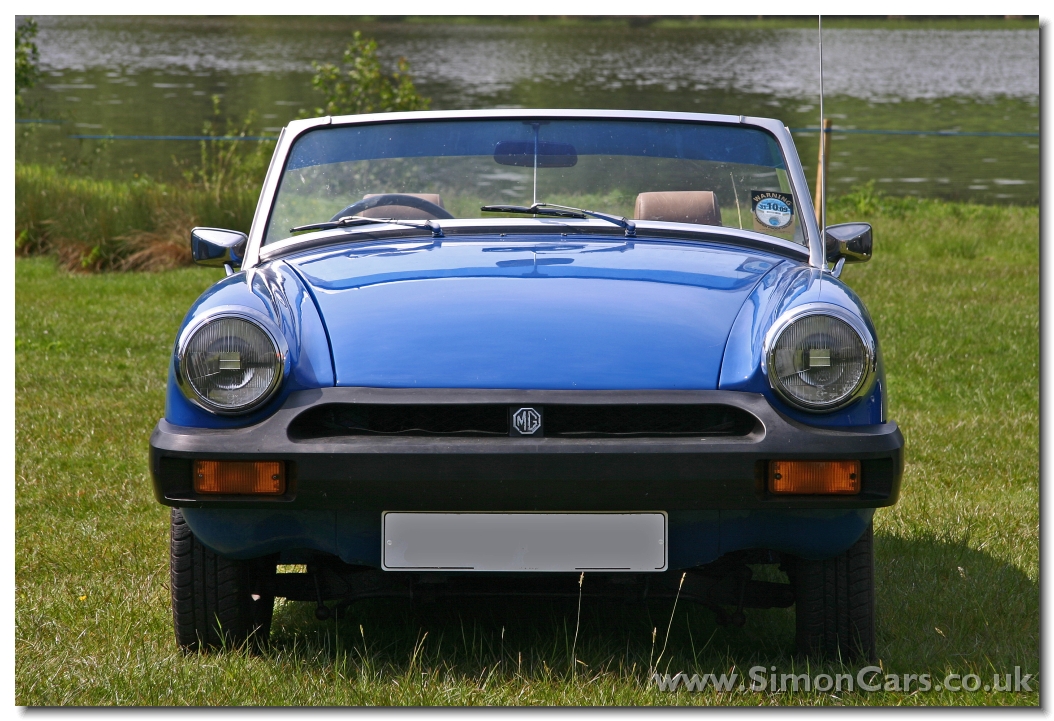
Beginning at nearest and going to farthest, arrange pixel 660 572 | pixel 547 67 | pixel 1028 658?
pixel 660 572
pixel 1028 658
pixel 547 67

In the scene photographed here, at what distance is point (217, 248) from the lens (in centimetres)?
374

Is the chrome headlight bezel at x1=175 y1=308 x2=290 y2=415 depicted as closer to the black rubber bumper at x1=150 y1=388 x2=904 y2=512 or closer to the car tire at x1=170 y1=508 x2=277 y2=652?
the black rubber bumper at x1=150 y1=388 x2=904 y2=512

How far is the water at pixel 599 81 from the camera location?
20.5 metres

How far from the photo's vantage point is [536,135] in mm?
3908

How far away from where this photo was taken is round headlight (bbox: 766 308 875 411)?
265cm

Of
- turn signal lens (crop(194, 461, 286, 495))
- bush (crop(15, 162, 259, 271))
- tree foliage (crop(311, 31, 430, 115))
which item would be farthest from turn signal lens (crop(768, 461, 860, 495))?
tree foliage (crop(311, 31, 430, 115))

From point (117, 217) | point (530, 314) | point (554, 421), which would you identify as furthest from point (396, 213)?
point (117, 217)

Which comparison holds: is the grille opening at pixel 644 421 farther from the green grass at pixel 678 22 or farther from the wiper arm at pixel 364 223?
the green grass at pixel 678 22

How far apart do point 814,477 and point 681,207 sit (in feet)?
4.74

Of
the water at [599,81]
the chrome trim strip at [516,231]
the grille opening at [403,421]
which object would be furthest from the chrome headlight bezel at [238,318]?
the water at [599,81]

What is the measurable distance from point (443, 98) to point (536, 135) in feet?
75.6

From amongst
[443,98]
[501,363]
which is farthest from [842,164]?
[501,363]

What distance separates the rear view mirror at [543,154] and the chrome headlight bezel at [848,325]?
4.56ft

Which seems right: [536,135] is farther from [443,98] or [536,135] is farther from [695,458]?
[443,98]
